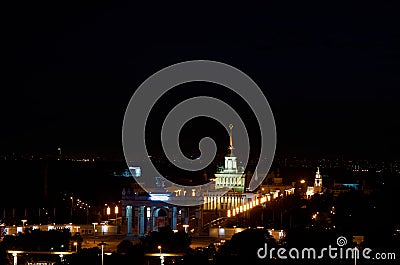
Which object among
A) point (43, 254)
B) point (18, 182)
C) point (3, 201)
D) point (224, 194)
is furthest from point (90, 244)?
point (18, 182)

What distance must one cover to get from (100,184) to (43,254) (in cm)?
6776

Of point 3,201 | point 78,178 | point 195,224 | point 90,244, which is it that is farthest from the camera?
point 78,178

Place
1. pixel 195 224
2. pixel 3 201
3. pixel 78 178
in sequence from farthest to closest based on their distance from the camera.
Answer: pixel 78 178
pixel 3 201
pixel 195 224

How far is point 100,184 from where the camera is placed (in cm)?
9288

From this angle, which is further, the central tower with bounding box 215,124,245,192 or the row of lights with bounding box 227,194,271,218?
the central tower with bounding box 215,124,245,192

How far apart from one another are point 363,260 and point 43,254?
9.94 m

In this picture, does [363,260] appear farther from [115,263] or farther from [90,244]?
[90,244]

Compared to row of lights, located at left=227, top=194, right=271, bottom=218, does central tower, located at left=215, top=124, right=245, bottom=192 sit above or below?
above

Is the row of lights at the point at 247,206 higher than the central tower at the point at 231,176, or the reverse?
the central tower at the point at 231,176

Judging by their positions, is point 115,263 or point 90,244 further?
point 90,244

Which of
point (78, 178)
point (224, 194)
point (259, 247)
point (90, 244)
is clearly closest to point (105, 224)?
point (90, 244)

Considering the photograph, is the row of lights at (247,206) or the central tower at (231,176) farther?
the central tower at (231,176)

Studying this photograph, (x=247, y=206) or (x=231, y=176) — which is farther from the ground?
(x=231, y=176)

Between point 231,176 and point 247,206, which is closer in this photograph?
point 247,206
